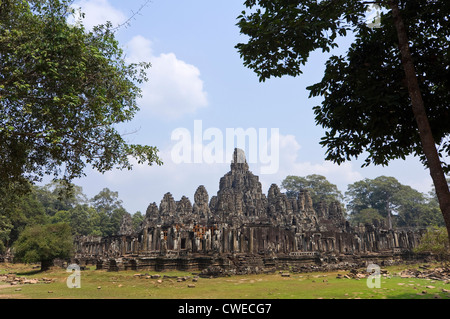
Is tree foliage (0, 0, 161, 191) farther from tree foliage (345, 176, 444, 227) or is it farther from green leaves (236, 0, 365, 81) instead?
tree foliage (345, 176, 444, 227)

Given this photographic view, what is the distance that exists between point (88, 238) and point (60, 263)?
9.83 metres

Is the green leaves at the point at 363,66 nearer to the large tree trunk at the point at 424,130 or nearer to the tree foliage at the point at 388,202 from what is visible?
the large tree trunk at the point at 424,130

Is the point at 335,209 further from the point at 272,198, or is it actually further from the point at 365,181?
the point at 365,181

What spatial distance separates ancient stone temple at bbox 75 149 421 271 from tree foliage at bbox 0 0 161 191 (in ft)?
36.3

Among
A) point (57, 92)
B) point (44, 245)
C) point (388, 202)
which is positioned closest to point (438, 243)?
point (57, 92)

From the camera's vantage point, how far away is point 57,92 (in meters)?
8.74

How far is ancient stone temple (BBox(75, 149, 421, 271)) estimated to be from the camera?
20.1 m

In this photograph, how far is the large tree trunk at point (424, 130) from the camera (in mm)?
6089

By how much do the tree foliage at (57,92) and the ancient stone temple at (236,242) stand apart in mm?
11077

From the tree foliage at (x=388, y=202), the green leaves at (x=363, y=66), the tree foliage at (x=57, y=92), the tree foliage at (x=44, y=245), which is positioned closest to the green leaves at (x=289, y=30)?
the green leaves at (x=363, y=66)

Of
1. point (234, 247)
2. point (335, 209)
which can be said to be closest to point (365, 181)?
point (335, 209)

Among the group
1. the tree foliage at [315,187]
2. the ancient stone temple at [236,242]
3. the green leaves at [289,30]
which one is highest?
the tree foliage at [315,187]

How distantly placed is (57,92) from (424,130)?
969cm

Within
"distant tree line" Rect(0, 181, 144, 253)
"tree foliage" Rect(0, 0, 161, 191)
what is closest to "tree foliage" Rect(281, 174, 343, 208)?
"distant tree line" Rect(0, 181, 144, 253)
